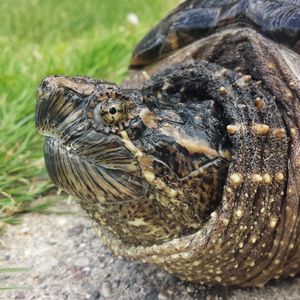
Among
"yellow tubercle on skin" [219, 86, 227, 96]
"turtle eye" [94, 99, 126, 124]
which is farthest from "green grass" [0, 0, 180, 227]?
"yellow tubercle on skin" [219, 86, 227, 96]

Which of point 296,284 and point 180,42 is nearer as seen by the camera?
point 296,284

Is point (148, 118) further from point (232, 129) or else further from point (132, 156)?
point (232, 129)

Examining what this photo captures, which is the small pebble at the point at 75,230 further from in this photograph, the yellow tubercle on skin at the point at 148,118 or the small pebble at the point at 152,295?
the yellow tubercle on skin at the point at 148,118

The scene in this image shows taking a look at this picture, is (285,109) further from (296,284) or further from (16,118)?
(16,118)

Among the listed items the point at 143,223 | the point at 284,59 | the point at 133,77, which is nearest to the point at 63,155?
the point at 143,223

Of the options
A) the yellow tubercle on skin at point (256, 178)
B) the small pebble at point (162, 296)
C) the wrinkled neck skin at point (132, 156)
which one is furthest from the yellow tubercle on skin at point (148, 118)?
the small pebble at point (162, 296)

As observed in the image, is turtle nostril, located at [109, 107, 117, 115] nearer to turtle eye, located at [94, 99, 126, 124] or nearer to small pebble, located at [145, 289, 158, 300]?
turtle eye, located at [94, 99, 126, 124]

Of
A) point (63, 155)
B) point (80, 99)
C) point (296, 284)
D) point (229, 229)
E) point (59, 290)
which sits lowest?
A: point (296, 284)
